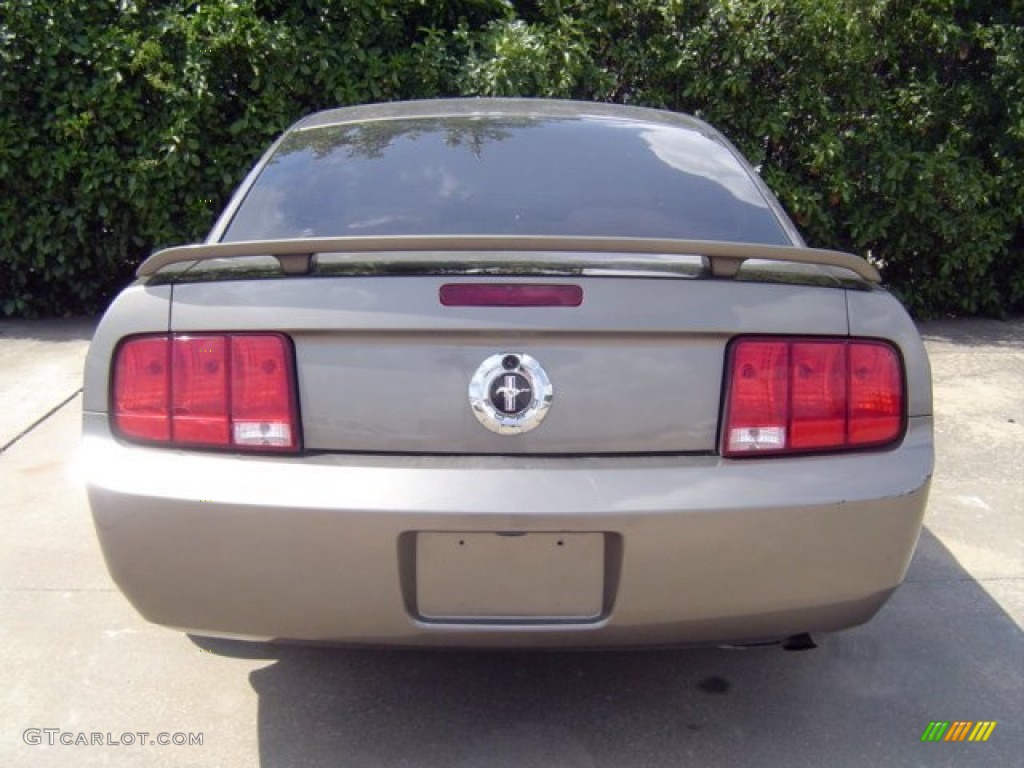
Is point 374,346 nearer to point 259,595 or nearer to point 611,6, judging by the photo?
point 259,595

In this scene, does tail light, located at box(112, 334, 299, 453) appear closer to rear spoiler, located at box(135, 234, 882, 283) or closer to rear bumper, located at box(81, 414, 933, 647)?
rear bumper, located at box(81, 414, 933, 647)

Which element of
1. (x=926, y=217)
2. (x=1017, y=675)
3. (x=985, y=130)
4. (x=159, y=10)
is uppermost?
(x=159, y=10)

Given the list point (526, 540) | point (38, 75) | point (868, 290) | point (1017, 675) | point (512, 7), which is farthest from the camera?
point (512, 7)

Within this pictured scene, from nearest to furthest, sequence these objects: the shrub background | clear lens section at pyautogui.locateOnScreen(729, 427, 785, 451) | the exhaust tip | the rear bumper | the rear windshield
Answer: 1. the rear bumper
2. clear lens section at pyautogui.locateOnScreen(729, 427, 785, 451)
3. the exhaust tip
4. the rear windshield
5. the shrub background

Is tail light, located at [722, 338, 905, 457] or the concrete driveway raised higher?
tail light, located at [722, 338, 905, 457]

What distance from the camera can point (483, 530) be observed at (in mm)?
2363

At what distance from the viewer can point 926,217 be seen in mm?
7281

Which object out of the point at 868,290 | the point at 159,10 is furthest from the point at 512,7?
the point at 868,290

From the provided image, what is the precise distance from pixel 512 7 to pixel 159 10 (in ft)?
7.12

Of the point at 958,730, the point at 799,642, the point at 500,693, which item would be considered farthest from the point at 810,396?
the point at 500,693

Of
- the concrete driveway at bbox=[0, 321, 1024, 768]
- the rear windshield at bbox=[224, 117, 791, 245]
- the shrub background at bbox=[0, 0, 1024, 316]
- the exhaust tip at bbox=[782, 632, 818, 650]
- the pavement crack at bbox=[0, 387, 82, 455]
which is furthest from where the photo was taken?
the shrub background at bbox=[0, 0, 1024, 316]

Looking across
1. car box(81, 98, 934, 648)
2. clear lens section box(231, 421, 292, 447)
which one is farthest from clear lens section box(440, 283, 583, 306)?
clear lens section box(231, 421, 292, 447)

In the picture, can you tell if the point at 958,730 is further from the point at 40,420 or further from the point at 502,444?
the point at 40,420

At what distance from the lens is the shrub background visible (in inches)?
266
